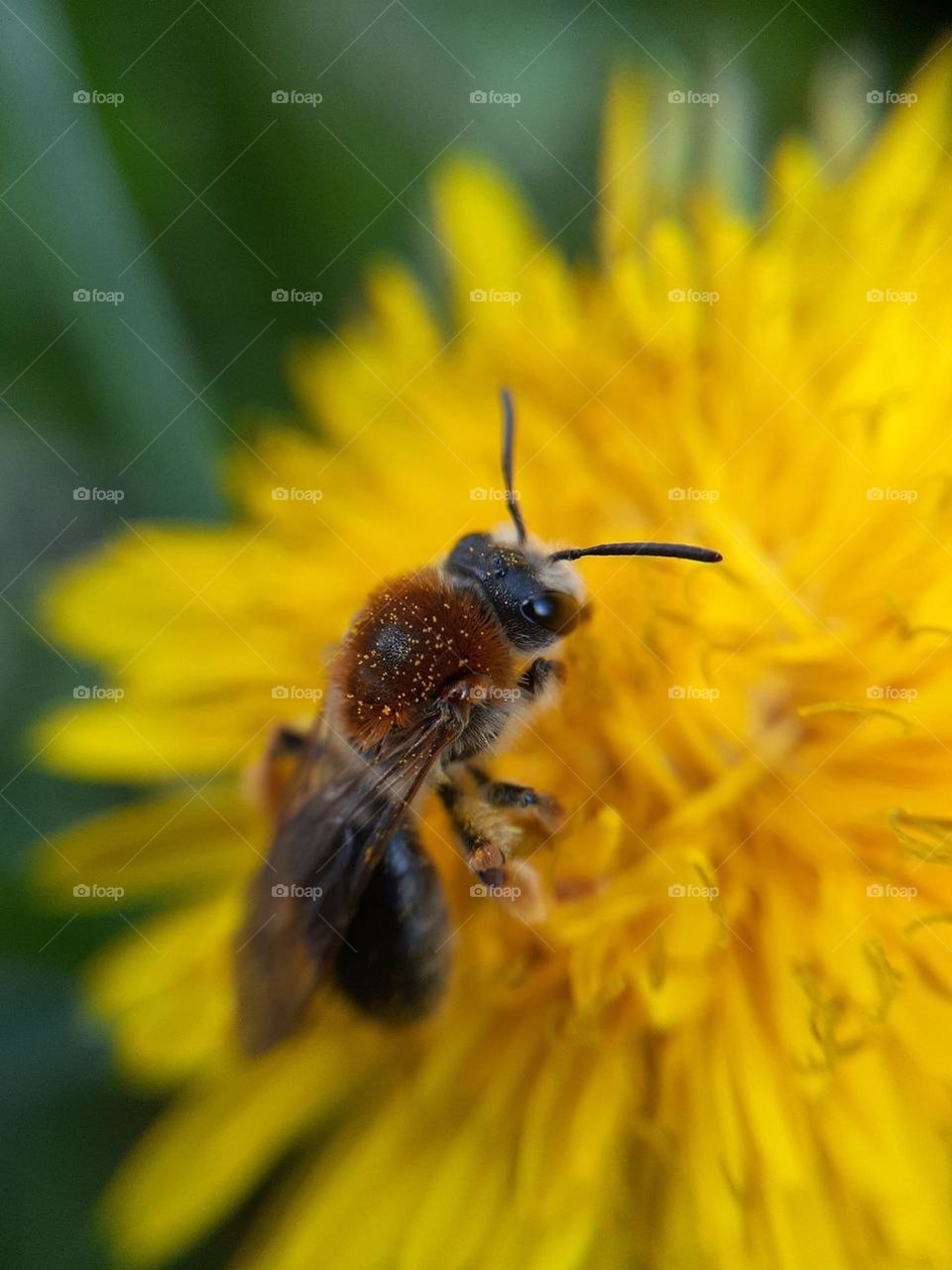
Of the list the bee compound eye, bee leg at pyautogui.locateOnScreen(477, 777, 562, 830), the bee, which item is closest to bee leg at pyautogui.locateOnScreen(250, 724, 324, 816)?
the bee

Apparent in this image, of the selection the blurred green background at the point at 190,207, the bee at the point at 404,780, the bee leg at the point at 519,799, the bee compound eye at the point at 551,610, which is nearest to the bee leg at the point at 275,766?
the bee at the point at 404,780

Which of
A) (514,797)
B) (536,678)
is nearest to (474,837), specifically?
(514,797)

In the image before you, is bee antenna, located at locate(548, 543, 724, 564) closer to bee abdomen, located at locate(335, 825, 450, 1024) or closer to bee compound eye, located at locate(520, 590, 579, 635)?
bee compound eye, located at locate(520, 590, 579, 635)

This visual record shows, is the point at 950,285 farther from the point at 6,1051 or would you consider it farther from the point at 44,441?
the point at 6,1051

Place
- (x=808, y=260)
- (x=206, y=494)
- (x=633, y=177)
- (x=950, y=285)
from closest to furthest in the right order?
(x=950, y=285) < (x=808, y=260) < (x=633, y=177) < (x=206, y=494)

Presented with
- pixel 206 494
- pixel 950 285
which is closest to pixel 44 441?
pixel 206 494

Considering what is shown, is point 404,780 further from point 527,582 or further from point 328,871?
point 527,582

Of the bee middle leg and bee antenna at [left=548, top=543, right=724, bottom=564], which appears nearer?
bee antenna at [left=548, top=543, right=724, bottom=564]
